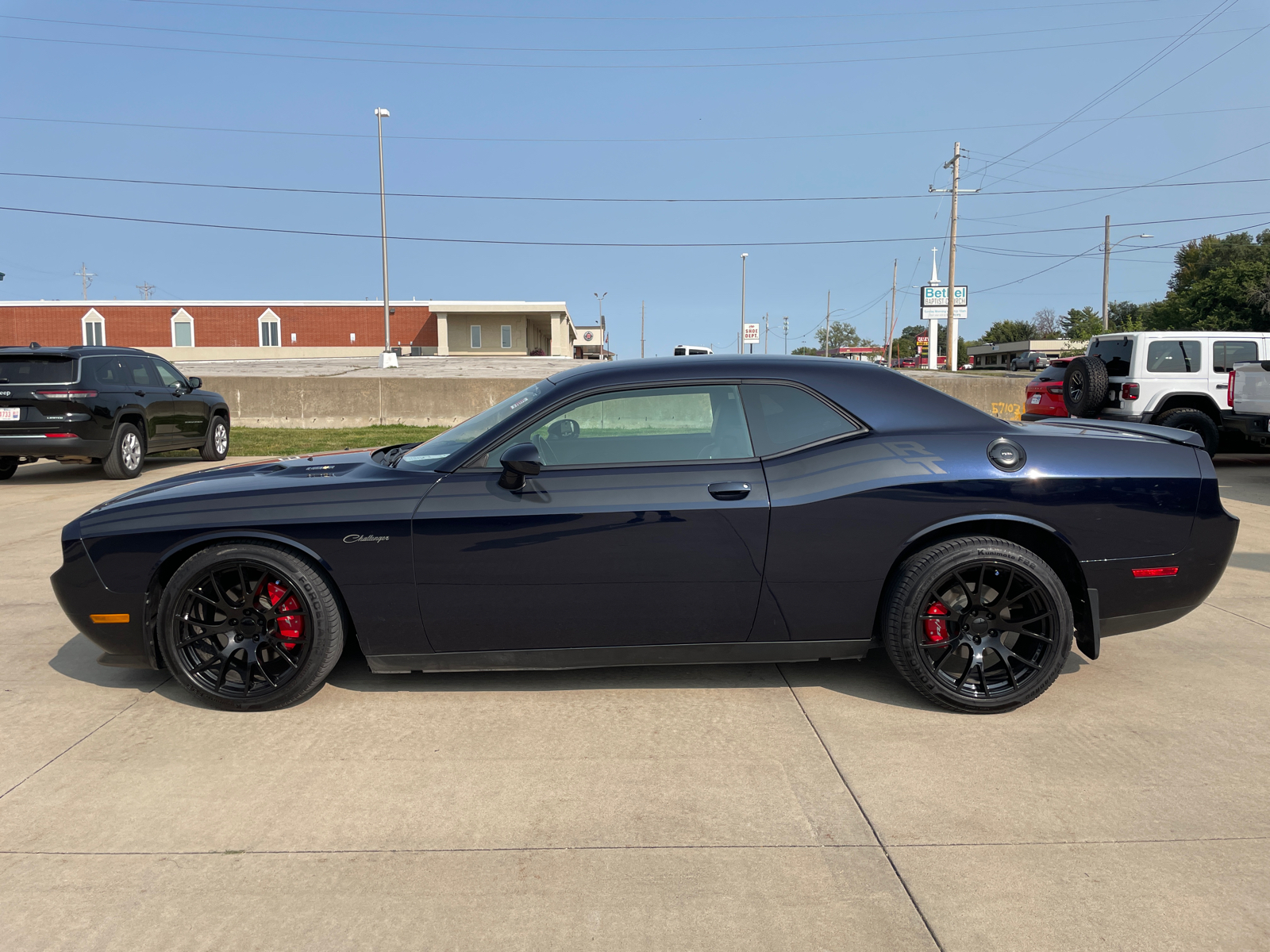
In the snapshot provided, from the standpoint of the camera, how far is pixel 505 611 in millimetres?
3568

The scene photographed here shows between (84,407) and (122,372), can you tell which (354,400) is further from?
(84,407)

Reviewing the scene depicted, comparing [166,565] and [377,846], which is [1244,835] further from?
[166,565]

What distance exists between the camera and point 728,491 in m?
3.54

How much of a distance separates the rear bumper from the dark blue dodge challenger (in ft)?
24.3

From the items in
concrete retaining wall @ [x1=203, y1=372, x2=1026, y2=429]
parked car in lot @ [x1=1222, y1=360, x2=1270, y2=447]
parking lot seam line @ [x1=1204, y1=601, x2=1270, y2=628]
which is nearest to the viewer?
parking lot seam line @ [x1=1204, y1=601, x2=1270, y2=628]

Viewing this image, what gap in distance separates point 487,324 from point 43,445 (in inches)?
1852

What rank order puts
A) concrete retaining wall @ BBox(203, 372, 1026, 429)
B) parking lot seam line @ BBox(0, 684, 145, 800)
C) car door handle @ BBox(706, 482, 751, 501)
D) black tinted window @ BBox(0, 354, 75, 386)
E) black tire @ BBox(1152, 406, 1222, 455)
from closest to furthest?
1. parking lot seam line @ BBox(0, 684, 145, 800)
2. car door handle @ BBox(706, 482, 751, 501)
3. black tinted window @ BBox(0, 354, 75, 386)
4. black tire @ BBox(1152, 406, 1222, 455)
5. concrete retaining wall @ BBox(203, 372, 1026, 429)

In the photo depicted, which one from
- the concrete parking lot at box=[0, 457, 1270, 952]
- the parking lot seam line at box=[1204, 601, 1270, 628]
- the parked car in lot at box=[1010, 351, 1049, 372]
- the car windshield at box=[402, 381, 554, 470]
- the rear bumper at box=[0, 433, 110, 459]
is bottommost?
the concrete parking lot at box=[0, 457, 1270, 952]

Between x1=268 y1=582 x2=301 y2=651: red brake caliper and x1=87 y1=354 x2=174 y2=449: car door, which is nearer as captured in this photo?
x1=268 y1=582 x2=301 y2=651: red brake caliper

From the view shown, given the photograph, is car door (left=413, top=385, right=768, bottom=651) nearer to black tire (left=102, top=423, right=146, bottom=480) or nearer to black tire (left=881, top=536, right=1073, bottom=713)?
black tire (left=881, top=536, right=1073, bottom=713)

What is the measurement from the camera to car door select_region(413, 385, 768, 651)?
3514 mm

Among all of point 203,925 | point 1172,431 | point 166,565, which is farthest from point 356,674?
point 1172,431

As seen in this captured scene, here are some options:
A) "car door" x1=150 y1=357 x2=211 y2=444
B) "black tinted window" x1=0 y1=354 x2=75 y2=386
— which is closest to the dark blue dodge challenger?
"black tinted window" x1=0 y1=354 x2=75 y2=386

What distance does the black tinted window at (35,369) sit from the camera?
32.7ft
